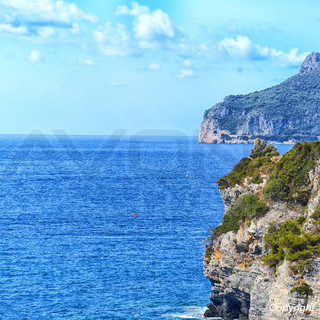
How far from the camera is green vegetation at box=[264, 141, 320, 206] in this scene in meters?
39.4

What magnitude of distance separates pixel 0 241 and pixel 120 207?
30.5 metres

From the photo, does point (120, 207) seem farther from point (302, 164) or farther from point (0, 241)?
point (302, 164)

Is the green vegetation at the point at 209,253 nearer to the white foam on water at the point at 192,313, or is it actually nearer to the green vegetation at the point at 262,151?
the white foam on water at the point at 192,313

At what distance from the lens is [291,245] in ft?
111

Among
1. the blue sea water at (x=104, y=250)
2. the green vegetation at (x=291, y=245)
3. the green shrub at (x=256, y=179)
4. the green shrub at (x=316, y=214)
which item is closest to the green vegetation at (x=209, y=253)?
the blue sea water at (x=104, y=250)

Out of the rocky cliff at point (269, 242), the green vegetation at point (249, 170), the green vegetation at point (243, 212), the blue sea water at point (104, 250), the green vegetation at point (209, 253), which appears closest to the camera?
the rocky cliff at point (269, 242)

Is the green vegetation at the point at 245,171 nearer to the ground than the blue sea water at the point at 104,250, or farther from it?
farther from it

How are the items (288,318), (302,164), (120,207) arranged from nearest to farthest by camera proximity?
(288,318) < (302,164) < (120,207)

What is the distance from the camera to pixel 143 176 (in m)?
150

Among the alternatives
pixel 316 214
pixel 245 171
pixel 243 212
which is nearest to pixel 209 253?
pixel 243 212

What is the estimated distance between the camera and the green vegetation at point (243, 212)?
40219 mm

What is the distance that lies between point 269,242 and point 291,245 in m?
3.07

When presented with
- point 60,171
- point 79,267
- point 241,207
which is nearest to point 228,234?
point 241,207

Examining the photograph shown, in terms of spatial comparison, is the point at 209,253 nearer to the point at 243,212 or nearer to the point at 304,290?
the point at 243,212
